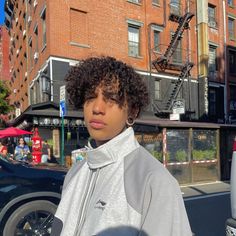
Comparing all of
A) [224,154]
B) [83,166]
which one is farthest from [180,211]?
[224,154]

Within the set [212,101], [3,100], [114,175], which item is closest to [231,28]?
[212,101]

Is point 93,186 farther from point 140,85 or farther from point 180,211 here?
point 140,85

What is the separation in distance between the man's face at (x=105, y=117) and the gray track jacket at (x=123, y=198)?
6 cm

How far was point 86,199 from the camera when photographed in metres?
1.77

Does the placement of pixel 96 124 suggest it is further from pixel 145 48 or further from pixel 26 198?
pixel 145 48

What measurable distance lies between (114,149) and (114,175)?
5.4 inches

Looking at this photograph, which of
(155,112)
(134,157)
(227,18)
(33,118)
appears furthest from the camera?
(227,18)

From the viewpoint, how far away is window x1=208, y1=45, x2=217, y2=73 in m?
26.5

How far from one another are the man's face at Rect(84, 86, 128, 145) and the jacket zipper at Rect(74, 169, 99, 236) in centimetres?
17

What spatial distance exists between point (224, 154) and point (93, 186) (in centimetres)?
1444

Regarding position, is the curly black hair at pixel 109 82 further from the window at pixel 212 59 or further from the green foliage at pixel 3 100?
the green foliage at pixel 3 100

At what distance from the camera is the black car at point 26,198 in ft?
17.1

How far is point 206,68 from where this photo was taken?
2508 cm

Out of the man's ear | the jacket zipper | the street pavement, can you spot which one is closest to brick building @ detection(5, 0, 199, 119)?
the street pavement
